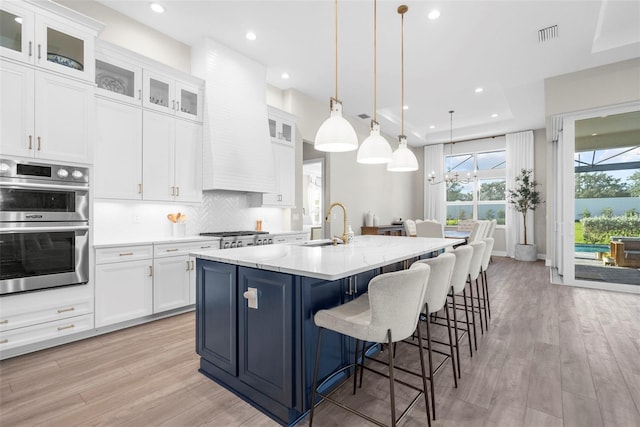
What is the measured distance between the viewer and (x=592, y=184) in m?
4.80

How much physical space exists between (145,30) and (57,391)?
12.4 feet

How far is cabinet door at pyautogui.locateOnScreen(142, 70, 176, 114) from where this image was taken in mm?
3453

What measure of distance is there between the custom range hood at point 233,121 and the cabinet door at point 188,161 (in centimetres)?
10

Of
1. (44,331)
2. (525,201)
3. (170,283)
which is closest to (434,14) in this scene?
(170,283)

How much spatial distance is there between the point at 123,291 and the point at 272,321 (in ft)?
7.00

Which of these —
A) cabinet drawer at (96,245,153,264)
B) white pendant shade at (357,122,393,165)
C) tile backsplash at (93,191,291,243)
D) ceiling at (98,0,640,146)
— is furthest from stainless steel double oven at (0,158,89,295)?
white pendant shade at (357,122,393,165)

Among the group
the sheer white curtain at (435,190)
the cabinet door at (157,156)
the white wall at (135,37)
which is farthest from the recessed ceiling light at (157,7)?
the sheer white curtain at (435,190)

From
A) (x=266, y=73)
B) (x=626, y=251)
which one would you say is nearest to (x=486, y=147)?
(x=626, y=251)

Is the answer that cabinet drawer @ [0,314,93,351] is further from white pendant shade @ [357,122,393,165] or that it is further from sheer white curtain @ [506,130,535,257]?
sheer white curtain @ [506,130,535,257]

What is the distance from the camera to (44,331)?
261 centimetres

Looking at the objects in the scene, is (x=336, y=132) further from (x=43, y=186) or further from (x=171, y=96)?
(x=43, y=186)

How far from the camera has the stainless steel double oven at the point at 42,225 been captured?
96.2 inches

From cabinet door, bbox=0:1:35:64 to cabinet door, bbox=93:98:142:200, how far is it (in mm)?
611

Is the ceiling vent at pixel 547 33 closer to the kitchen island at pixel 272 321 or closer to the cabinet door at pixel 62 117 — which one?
the kitchen island at pixel 272 321
